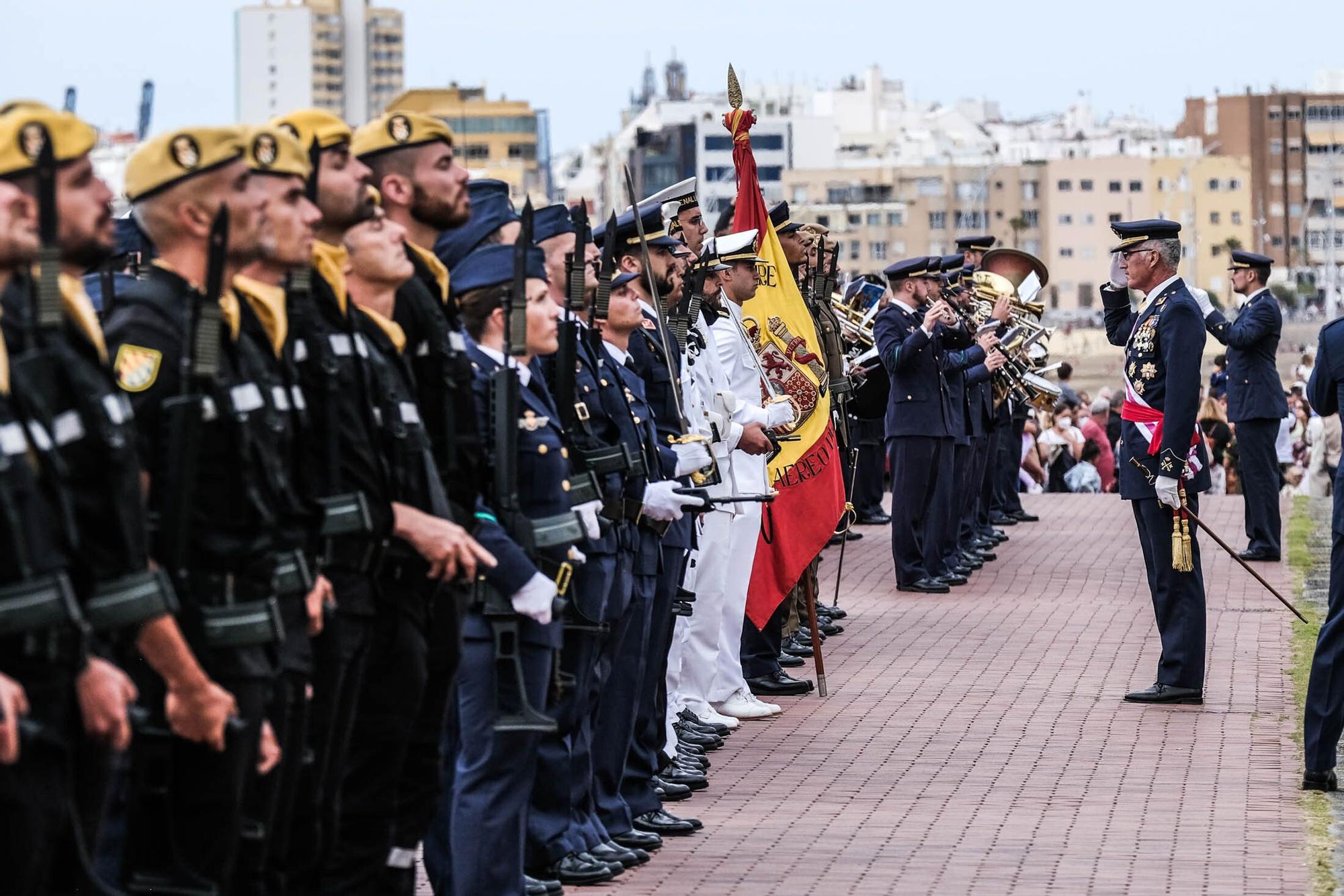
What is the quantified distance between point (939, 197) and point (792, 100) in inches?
1101

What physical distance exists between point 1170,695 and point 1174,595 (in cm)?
55

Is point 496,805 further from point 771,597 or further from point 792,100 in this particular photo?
point 792,100

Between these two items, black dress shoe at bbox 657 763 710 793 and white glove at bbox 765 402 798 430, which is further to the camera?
white glove at bbox 765 402 798 430

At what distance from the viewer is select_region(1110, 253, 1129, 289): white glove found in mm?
12266

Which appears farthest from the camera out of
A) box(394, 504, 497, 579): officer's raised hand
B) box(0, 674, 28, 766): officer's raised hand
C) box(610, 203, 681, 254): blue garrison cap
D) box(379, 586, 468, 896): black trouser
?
box(610, 203, 681, 254): blue garrison cap

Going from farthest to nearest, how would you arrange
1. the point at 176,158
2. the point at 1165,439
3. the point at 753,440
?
the point at 1165,439 → the point at 753,440 → the point at 176,158

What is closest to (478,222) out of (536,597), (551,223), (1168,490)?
(551,223)

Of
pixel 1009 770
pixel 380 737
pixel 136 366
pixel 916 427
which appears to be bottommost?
pixel 1009 770

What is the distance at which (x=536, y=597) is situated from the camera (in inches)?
266

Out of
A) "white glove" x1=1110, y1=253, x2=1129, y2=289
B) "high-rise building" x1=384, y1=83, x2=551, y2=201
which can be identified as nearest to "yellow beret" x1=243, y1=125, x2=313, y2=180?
"white glove" x1=1110, y1=253, x2=1129, y2=289

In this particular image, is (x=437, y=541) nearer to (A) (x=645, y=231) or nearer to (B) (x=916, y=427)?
(A) (x=645, y=231)

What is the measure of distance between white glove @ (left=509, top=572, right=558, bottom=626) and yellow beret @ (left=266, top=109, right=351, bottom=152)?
1.39 metres

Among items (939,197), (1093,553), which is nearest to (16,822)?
(1093,553)

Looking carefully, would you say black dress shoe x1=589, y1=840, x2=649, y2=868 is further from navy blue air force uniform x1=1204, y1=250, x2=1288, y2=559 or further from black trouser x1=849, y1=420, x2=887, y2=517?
black trouser x1=849, y1=420, x2=887, y2=517
